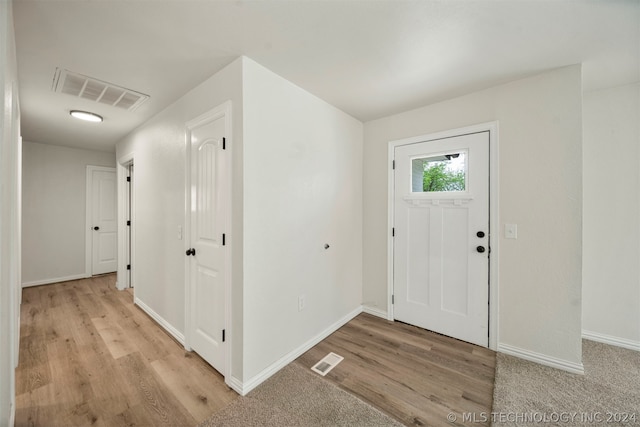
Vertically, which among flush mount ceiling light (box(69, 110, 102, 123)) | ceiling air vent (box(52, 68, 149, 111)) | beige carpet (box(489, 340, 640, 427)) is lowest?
beige carpet (box(489, 340, 640, 427))

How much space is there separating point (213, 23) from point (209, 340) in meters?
2.32

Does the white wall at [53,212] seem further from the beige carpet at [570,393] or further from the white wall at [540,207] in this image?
the beige carpet at [570,393]

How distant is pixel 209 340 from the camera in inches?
85.0

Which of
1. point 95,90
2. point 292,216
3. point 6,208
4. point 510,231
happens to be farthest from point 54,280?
point 510,231

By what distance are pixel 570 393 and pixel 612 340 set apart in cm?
112

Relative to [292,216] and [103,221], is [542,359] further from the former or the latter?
[103,221]

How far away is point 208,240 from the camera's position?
2178 millimetres

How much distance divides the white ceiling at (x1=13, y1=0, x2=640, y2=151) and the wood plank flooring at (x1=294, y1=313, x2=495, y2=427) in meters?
2.40

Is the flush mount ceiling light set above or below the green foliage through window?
above

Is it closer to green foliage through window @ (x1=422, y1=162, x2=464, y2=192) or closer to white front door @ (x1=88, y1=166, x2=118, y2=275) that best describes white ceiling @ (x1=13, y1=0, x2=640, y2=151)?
green foliage through window @ (x1=422, y1=162, x2=464, y2=192)

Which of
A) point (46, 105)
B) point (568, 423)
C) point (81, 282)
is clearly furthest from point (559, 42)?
point (81, 282)

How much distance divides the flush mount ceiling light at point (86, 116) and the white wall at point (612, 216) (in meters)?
5.19

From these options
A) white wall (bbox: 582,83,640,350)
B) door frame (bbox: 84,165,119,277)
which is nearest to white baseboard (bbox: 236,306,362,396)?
white wall (bbox: 582,83,640,350)

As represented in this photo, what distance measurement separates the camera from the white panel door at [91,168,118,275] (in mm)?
4836
